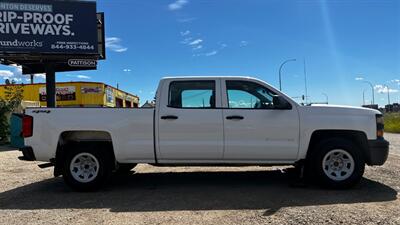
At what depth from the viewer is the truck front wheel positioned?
26.4ft

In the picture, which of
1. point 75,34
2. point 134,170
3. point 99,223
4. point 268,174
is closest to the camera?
point 99,223

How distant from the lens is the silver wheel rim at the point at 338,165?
308 inches

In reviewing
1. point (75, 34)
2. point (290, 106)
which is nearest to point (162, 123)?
point (290, 106)

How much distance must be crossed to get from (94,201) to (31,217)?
116 centimetres

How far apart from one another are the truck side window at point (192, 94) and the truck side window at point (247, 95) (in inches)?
13.5

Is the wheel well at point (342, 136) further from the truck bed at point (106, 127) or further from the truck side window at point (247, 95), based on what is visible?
the truck bed at point (106, 127)

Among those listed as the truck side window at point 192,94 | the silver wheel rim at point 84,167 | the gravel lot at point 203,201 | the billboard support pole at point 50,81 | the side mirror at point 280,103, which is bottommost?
the gravel lot at point 203,201

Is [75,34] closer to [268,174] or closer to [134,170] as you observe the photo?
[134,170]

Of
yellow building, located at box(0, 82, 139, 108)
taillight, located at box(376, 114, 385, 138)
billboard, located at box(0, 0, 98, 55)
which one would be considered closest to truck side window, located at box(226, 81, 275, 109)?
taillight, located at box(376, 114, 385, 138)

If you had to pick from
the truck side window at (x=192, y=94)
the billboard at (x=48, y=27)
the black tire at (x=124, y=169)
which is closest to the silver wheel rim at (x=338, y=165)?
the truck side window at (x=192, y=94)

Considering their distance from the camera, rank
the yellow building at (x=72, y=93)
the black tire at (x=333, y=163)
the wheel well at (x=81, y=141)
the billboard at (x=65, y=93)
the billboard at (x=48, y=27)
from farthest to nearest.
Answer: the billboard at (x=65, y=93)
the yellow building at (x=72, y=93)
the billboard at (x=48, y=27)
the wheel well at (x=81, y=141)
the black tire at (x=333, y=163)

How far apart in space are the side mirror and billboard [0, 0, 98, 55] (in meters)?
18.1

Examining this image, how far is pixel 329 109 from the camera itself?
790 centimetres

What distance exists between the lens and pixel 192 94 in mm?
8148
